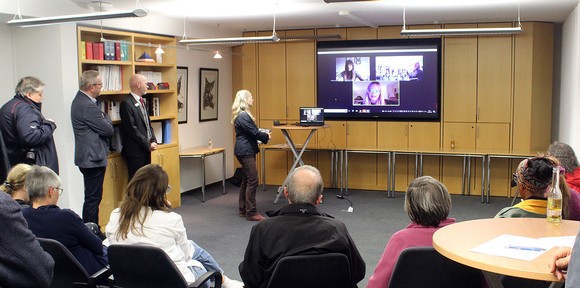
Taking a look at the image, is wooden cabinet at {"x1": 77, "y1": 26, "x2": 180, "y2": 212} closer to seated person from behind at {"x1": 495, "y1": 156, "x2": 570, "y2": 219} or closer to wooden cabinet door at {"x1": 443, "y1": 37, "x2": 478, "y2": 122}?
wooden cabinet door at {"x1": 443, "y1": 37, "x2": 478, "y2": 122}

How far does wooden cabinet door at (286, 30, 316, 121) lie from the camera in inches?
384

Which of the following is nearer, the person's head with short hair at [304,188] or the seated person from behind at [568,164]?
the person's head with short hair at [304,188]

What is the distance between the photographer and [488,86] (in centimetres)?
899

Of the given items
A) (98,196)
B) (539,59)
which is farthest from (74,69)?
(539,59)

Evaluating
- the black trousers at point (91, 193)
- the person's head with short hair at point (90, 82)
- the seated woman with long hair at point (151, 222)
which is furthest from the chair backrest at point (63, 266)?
the person's head with short hair at point (90, 82)

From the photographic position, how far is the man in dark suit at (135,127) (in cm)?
710

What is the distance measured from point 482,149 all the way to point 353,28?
2.62 m

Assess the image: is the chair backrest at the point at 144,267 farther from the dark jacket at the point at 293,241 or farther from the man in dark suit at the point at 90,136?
the man in dark suit at the point at 90,136

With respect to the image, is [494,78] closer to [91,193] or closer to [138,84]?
[138,84]

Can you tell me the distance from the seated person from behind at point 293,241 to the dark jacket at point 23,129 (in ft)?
11.0

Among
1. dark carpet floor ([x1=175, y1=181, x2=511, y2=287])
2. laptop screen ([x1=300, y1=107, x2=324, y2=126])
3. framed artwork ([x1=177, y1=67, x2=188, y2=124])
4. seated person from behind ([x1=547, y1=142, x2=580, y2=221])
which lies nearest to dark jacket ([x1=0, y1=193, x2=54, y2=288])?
dark carpet floor ([x1=175, y1=181, x2=511, y2=287])

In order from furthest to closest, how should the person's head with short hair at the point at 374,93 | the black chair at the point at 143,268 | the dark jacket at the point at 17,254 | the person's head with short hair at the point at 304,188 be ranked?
the person's head with short hair at the point at 374,93 → the person's head with short hair at the point at 304,188 → the black chair at the point at 143,268 → the dark jacket at the point at 17,254

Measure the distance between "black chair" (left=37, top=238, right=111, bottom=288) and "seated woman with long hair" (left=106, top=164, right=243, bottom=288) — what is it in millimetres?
223

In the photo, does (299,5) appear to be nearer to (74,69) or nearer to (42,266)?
(74,69)
